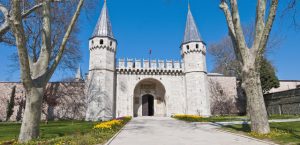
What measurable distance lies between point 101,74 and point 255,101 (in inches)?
666

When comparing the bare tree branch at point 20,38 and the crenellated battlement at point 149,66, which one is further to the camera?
the crenellated battlement at point 149,66

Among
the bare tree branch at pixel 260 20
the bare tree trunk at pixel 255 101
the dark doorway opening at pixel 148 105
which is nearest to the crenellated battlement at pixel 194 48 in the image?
the dark doorway opening at pixel 148 105

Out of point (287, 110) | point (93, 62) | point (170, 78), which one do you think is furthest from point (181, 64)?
point (287, 110)

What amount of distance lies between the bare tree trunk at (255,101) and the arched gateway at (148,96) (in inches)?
718

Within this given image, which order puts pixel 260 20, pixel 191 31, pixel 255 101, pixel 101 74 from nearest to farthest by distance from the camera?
1. pixel 255 101
2. pixel 260 20
3. pixel 101 74
4. pixel 191 31

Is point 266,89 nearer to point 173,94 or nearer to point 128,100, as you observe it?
point 173,94

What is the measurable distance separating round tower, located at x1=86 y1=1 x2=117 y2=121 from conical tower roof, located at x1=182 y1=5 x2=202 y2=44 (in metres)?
8.50

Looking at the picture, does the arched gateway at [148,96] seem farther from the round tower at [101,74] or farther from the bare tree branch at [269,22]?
the bare tree branch at [269,22]

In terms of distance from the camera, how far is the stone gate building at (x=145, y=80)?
75.2 feet

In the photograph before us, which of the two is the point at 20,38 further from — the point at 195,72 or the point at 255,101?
the point at 195,72

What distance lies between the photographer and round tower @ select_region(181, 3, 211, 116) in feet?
78.8

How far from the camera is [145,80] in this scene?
2741cm

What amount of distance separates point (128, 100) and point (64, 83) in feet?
23.6

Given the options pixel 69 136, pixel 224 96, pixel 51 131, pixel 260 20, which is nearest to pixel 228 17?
pixel 260 20
